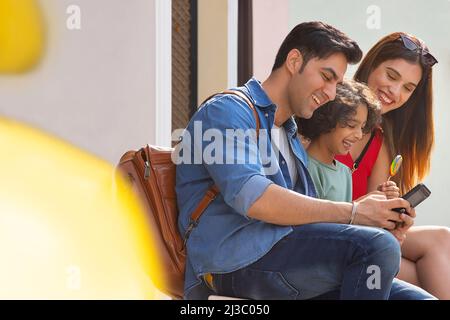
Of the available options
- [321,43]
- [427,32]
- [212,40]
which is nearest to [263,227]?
[321,43]

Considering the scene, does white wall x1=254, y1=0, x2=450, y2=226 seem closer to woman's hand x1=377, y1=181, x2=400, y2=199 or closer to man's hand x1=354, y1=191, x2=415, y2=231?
woman's hand x1=377, y1=181, x2=400, y2=199

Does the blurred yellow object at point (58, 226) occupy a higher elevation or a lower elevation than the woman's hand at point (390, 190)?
lower

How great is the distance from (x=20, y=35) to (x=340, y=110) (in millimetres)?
1292

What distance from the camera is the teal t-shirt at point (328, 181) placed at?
3.17 m

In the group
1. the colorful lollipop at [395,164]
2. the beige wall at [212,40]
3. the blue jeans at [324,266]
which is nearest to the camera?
the blue jeans at [324,266]

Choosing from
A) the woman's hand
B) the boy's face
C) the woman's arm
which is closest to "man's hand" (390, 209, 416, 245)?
the woman's hand

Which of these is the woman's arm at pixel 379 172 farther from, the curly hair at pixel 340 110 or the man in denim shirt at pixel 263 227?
the man in denim shirt at pixel 263 227

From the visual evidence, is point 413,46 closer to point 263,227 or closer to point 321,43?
point 321,43

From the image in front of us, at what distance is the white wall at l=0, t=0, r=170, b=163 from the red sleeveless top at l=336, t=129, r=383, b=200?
1.13 metres

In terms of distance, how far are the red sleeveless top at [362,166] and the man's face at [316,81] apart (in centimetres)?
73

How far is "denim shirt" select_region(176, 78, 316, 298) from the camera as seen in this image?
8.25ft

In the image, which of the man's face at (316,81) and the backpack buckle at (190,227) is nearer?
the backpack buckle at (190,227)

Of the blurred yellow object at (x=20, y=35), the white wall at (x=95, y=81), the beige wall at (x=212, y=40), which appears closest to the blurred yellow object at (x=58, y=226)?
the white wall at (x=95, y=81)

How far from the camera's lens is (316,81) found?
283cm
